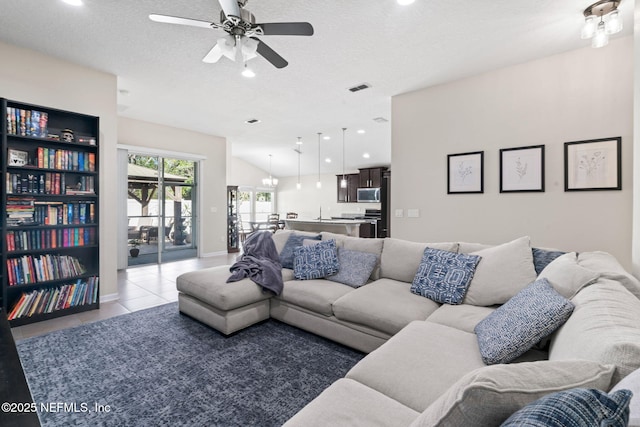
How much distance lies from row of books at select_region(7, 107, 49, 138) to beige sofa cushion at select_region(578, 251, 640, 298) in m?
4.95

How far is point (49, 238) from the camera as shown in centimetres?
319

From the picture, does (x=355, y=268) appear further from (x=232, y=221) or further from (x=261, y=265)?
(x=232, y=221)

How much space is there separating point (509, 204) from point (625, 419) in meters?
3.45

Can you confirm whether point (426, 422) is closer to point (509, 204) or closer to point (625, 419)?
point (625, 419)

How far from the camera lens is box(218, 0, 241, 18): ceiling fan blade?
1.95 m

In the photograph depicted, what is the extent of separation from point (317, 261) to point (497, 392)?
253 centimetres

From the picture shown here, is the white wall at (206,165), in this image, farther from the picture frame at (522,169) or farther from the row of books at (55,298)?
the picture frame at (522,169)

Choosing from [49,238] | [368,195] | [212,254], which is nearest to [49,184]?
[49,238]

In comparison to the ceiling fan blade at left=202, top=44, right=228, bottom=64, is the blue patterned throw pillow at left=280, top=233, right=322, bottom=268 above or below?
below

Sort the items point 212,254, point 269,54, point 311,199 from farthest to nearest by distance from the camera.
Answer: point 311,199 → point 212,254 → point 269,54

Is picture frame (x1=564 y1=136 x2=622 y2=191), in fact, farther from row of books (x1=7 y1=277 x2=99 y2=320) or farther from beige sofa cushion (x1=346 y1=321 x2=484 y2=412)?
row of books (x1=7 y1=277 x2=99 y2=320)

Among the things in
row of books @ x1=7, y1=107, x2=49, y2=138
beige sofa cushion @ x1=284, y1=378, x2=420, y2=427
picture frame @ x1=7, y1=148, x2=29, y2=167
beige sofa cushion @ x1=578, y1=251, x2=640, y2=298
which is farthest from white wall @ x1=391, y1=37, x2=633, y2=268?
picture frame @ x1=7, y1=148, x2=29, y2=167

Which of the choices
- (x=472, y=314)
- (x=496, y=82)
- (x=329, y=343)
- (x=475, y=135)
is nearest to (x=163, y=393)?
(x=329, y=343)

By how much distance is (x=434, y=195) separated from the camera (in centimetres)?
405
